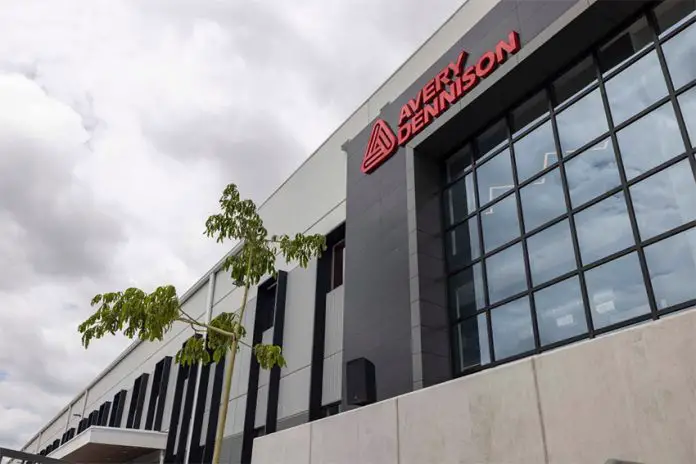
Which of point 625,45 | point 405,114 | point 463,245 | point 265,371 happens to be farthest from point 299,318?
point 625,45

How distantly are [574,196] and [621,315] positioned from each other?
7.05 ft

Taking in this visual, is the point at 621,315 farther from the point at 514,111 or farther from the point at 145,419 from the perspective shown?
the point at 145,419

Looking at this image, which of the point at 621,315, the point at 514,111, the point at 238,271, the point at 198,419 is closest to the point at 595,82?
the point at 514,111

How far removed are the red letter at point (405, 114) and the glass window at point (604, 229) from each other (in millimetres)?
4877

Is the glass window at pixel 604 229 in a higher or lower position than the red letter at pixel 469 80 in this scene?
lower

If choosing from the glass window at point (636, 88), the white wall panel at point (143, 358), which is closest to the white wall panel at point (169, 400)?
the white wall panel at point (143, 358)

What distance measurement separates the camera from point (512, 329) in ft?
31.6

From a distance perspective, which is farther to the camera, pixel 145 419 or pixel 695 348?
pixel 145 419

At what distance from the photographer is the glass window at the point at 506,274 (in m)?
9.81

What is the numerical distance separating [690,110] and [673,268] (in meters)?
2.23

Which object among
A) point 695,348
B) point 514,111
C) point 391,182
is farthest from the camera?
point 391,182

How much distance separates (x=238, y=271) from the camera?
12320mm

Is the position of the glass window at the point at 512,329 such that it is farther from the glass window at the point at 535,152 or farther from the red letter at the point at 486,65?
the red letter at the point at 486,65

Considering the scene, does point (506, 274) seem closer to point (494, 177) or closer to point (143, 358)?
point (494, 177)
